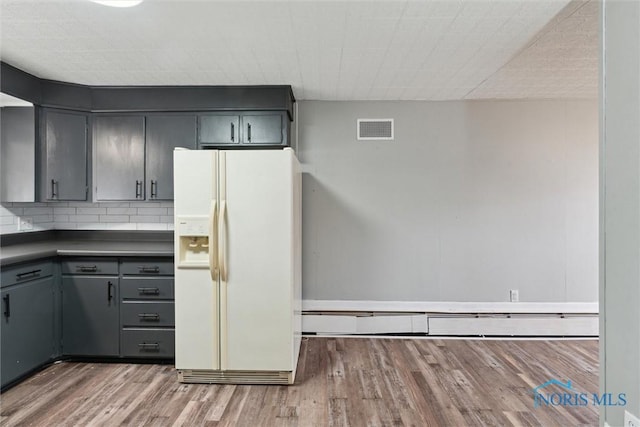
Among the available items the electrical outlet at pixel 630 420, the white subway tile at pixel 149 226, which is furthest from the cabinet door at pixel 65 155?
the electrical outlet at pixel 630 420

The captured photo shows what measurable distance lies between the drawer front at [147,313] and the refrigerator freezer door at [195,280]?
316mm

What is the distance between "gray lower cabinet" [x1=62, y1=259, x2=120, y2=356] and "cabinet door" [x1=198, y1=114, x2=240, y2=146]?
1.32m

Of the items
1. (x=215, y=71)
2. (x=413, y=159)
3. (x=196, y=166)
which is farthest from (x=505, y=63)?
(x=196, y=166)

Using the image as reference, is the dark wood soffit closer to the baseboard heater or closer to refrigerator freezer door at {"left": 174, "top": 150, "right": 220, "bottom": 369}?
refrigerator freezer door at {"left": 174, "top": 150, "right": 220, "bottom": 369}

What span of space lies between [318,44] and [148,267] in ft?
7.08

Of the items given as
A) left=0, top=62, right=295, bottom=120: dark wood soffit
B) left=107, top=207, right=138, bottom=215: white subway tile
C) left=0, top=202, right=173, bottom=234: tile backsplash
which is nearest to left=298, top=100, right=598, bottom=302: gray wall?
left=0, top=62, right=295, bottom=120: dark wood soffit

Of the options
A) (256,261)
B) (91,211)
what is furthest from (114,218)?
(256,261)

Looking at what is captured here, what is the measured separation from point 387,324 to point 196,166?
7.80 feet

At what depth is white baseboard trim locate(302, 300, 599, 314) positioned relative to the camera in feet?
12.1

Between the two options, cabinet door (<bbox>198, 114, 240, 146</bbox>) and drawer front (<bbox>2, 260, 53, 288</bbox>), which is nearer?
drawer front (<bbox>2, 260, 53, 288</bbox>)

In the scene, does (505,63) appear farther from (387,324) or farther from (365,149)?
(387,324)

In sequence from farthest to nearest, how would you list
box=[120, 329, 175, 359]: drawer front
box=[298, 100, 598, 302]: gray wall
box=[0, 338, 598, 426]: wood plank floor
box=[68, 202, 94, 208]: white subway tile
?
1. box=[298, 100, 598, 302]: gray wall
2. box=[68, 202, 94, 208]: white subway tile
3. box=[120, 329, 175, 359]: drawer front
4. box=[0, 338, 598, 426]: wood plank floor

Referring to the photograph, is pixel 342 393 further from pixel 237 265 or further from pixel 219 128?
pixel 219 128

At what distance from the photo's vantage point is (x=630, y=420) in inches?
36.8
